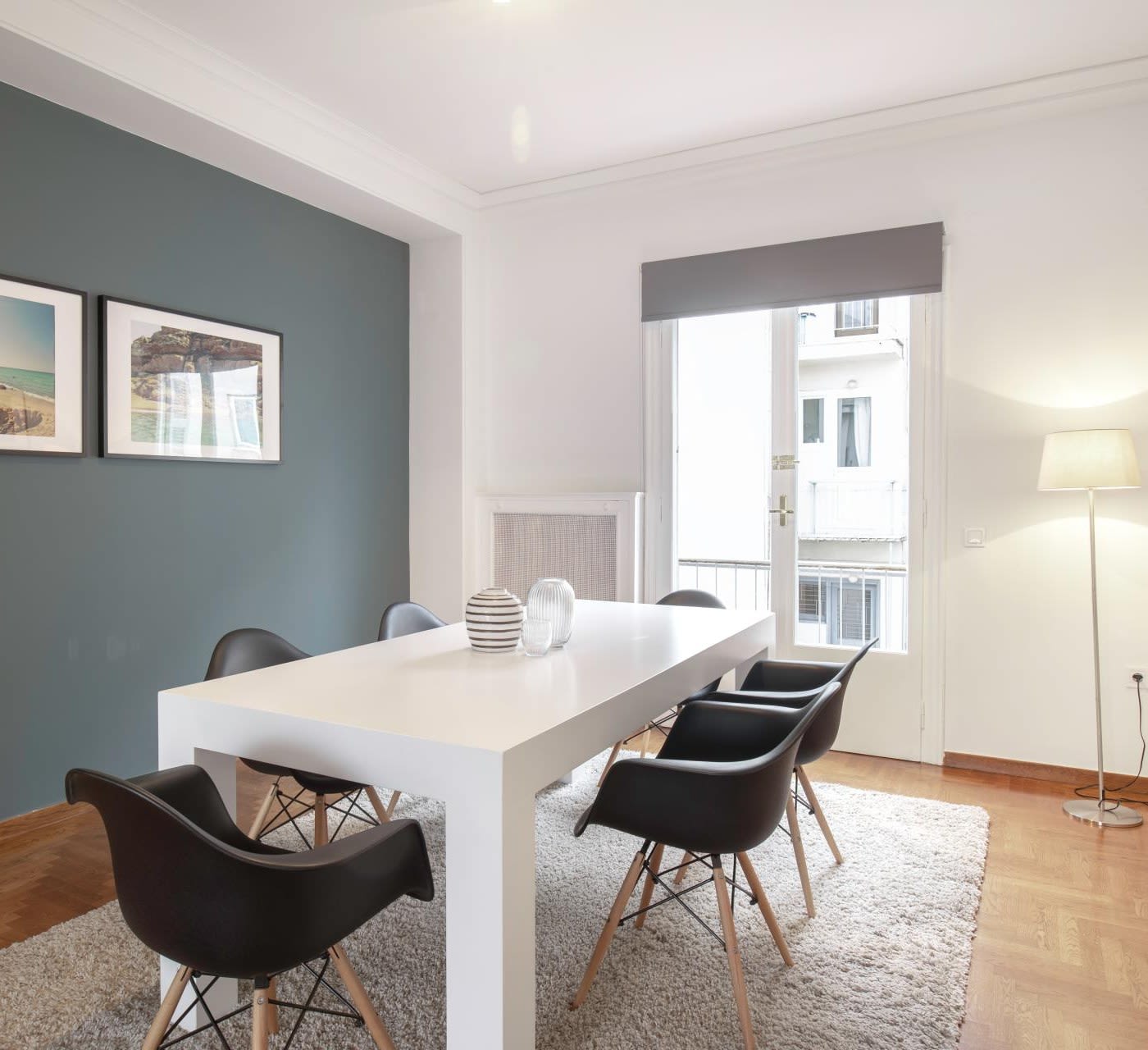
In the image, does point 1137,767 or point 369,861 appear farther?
point 1137,767

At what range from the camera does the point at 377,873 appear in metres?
1.46

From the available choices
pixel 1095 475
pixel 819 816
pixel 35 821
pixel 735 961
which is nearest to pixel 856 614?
pixel 1095 475

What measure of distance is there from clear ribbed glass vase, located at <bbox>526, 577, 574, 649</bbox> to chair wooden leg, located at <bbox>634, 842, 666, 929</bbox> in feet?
2.02

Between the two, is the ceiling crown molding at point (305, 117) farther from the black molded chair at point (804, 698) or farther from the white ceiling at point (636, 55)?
the black molded chair at point (804, 698)

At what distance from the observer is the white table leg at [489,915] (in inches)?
54.3

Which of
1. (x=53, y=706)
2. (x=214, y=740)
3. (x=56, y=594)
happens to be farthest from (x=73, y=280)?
(x=214, y=740)

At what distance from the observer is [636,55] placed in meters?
3.21

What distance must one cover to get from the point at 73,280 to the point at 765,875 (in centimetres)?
326

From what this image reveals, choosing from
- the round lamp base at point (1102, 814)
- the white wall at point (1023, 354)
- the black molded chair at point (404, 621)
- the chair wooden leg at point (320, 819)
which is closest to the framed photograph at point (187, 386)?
the black molded chair at point (404, 621)

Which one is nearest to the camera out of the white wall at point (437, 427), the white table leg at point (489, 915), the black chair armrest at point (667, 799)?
the white table leg at point (489, 915)

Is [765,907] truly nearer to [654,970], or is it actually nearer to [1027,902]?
[654,970]

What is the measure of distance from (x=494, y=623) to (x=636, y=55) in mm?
2310

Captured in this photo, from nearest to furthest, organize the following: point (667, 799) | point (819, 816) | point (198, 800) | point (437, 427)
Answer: point (198, 800) < point (667, 799) < point (819, 816) < point (437, 427)

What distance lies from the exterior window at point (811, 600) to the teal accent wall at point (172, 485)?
89.7 inches
